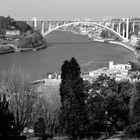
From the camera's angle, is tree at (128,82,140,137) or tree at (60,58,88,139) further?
tree at (128,82,140,137)

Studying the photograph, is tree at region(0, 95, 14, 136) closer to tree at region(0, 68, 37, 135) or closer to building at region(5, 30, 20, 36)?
tree at region(0, 68, 37, 135)

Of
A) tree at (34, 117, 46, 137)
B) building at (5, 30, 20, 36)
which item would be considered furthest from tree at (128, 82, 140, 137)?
building at (5, 30, 20, 36)

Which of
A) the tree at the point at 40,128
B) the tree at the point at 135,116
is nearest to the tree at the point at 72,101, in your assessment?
the tree at the point at 40,128

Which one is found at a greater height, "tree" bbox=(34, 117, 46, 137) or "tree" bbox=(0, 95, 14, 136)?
"tree" bbox=(0, 95, 14, 136)

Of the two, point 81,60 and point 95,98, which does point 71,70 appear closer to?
point 95,98

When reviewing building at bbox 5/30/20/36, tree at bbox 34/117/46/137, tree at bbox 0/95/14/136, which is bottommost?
tree at bbox 34/117/46/137

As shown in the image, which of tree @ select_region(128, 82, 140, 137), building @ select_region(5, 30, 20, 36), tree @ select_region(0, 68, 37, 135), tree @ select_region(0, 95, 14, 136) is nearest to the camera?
tree @ select_region(0, 95, 14, 136)

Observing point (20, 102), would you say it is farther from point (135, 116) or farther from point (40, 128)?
point (135, 116)

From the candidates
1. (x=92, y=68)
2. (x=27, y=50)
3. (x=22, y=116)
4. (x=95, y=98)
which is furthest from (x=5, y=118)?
(x=27, y=50)
